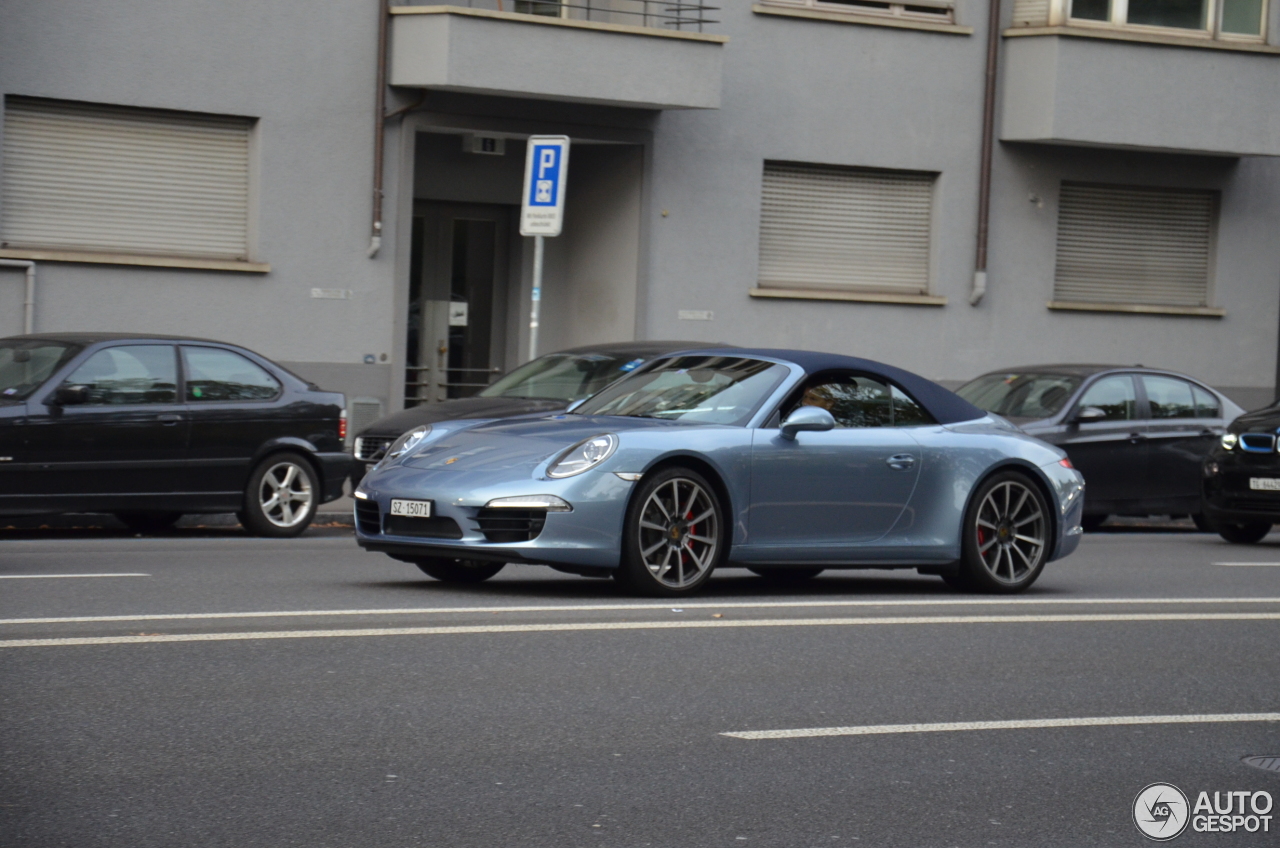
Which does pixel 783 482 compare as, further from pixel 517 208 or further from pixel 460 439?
pixel 517 208

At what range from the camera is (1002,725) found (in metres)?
6.65

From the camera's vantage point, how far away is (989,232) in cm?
2305

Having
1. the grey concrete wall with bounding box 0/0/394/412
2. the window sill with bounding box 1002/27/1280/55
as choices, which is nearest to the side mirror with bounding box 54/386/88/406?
the grey concrete wall with bounding box 0/0/394/412

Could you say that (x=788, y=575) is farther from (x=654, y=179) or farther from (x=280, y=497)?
(x=654, y=179)

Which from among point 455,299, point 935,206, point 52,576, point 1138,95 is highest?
point 1138,95

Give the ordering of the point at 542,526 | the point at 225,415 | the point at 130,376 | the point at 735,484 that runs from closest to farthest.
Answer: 1. the point at 542,526
2. the point at 735,484
3. the point at 130,376
4. the point at 225,415

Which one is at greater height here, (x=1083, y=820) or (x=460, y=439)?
(x=460, y=439)

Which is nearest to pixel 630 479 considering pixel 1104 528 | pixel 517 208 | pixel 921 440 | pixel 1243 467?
pixel 921 440

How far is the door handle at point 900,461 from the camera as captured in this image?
10375 mm

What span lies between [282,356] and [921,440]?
34.1 ft

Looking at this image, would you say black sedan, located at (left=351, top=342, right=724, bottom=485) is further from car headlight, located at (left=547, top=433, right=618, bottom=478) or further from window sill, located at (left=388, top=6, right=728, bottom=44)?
car headlight, located at (left=547, top=433, right=618, bottom=478)

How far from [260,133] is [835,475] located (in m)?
10.9

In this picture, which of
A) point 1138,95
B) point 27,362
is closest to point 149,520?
point 27,362

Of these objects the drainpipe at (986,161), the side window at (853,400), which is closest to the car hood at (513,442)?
the side window at (853,400)
